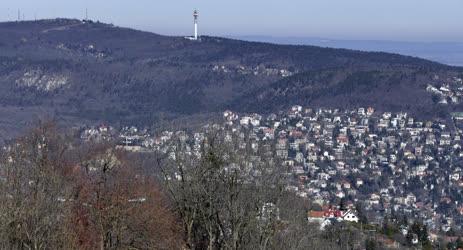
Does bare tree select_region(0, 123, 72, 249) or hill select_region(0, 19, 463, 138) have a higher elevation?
bare tree select_region(0, 123, 72, 249)

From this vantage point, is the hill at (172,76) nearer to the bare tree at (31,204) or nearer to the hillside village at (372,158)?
the hillside village at (372,158)

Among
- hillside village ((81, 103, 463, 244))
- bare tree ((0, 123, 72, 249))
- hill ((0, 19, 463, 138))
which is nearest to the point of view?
bare tree ((0, 123, 72, 249))

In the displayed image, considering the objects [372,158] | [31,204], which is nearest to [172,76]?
[372,158]

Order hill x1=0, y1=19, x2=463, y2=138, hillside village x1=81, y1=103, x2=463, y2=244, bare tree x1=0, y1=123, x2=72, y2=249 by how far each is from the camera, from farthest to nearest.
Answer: hill x1=0, y1=19, x2=463, y2=138 → hillside village x1=81, y1=103, x2=463, y2=244 → bare tree x1=0, y1=123, x2=72, y2=249

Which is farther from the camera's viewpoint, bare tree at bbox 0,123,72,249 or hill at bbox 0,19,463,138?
hill at bbox 0,19,463,138

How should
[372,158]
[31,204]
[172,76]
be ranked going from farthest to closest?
[172,76], [372,158], [31,204]

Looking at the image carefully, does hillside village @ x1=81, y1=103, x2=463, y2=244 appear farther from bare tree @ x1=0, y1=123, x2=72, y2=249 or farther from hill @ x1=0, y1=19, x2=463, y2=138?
bare tree @ x1=0, y1=123, x2=72, y2=249

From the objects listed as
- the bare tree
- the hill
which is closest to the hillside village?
the hill

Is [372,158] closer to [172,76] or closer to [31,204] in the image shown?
[172,76]
